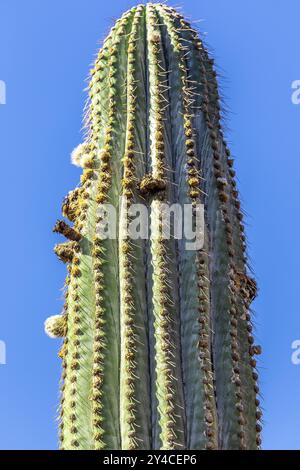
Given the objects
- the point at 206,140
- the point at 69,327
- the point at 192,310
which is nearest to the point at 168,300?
the point at 192,310

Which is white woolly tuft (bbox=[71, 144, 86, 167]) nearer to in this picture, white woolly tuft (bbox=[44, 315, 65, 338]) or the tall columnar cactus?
the tall columnar cactus

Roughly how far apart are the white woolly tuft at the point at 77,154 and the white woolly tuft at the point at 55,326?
1155 mm

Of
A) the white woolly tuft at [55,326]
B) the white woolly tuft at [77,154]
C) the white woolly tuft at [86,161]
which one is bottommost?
the white woolly tuft at [55,326]

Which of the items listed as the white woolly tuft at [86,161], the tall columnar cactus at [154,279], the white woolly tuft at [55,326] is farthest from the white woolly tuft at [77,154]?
the white woolly tuft at [55,326]

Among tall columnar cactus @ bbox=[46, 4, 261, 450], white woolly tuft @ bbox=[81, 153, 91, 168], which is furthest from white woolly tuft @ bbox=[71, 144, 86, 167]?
white woolly tuft @ bbox=[81, 153, 91, 168]

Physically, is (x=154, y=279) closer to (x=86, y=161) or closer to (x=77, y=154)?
(x=86, y=161)

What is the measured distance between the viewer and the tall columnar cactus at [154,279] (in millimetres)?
6211

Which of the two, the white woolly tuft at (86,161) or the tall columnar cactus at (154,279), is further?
the white woolly tuft at (86,161)

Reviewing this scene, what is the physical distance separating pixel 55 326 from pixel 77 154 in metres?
1.31

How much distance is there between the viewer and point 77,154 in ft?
24.8

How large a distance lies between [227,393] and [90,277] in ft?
3.73

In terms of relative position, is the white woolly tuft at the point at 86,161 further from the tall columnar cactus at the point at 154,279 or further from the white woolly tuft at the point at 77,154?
the white woolly tuft at the point at 77,154

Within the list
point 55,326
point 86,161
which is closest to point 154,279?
point 55,326

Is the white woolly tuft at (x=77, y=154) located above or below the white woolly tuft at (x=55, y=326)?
above
